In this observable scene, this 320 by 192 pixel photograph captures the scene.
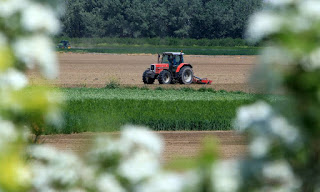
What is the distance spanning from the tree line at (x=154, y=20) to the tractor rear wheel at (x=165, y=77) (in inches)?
2648

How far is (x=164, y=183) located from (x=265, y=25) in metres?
0.42

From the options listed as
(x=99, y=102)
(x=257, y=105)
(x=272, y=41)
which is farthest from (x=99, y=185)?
(x=99, y=102)

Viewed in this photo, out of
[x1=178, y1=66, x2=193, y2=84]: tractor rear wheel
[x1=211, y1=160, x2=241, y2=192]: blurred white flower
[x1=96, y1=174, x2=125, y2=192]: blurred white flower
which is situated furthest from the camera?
[x1=178, y1=66, x2=193, y2=84]: tractor rear wheel

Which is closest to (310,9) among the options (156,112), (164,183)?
(164,183)

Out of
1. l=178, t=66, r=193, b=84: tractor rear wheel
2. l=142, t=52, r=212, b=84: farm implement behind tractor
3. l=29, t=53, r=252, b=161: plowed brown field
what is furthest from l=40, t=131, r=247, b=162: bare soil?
l=178, t=66, r=193, b=84: tractor rear wheel

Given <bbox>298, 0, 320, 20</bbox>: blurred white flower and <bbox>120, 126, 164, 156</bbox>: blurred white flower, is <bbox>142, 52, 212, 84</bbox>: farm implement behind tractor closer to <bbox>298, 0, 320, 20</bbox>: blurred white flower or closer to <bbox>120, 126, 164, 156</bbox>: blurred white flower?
<bbox>120, 126, 164, 156</bbox>: blurred white flower

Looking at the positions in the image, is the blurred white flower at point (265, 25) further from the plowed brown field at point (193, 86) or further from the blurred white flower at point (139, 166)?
the blurred white flower at point (139, 166)

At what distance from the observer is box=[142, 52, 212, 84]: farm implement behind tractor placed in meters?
28.9

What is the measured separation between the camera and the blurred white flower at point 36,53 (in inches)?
55.4

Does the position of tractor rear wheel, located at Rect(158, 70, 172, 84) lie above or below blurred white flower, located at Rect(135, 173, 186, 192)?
below

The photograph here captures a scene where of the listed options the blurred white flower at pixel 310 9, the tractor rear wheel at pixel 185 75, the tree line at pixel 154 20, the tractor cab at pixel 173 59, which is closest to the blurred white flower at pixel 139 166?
the blurred white flower at pixel 310 9

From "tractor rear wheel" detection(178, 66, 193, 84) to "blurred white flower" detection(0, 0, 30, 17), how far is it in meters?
27.7

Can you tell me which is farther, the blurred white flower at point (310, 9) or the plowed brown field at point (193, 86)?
the plowed brown field at point (193, 86)

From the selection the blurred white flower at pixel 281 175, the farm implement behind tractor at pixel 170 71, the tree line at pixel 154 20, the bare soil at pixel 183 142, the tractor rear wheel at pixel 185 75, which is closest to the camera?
the blurred white flower at pixel 281 175
